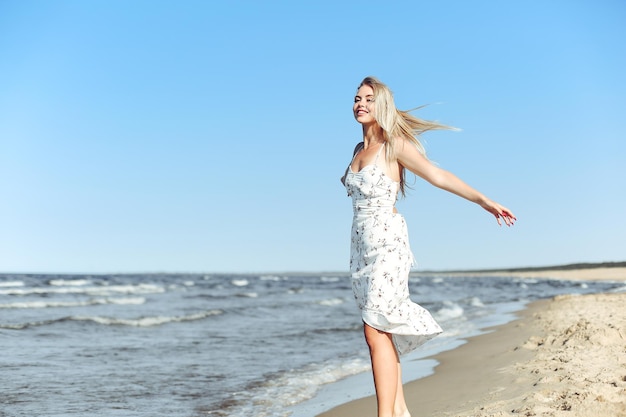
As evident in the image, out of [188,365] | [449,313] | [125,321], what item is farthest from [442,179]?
[449,313]

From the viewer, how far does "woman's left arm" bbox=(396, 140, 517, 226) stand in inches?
126

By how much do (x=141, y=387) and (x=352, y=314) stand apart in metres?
10.5

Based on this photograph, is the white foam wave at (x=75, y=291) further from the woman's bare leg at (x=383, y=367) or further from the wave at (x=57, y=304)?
the woman's bare leg at (x=383, y=367)

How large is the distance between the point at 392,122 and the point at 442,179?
0.42 meters

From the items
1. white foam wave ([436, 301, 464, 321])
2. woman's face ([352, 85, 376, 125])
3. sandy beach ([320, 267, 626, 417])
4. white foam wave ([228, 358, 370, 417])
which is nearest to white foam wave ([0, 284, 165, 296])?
white foam wave ([436, 301, 464, 321])

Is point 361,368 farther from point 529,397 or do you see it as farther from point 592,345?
point 529,397

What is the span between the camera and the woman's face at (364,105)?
3539 millimetres

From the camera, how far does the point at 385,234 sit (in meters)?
3.43

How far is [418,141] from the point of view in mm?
3533

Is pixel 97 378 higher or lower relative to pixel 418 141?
lower

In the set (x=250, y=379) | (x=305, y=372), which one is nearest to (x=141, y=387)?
(x=250, y=379)

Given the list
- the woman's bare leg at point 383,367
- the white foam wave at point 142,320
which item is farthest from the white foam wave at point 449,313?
the woman's bare leg at point 383,367

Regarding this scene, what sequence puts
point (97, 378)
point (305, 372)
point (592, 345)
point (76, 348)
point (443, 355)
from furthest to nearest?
point (76, 348), point (443, 355), point (305, 372), point (97, 378), point (592, 345)

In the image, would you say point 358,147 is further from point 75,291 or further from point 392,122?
point 75,291
